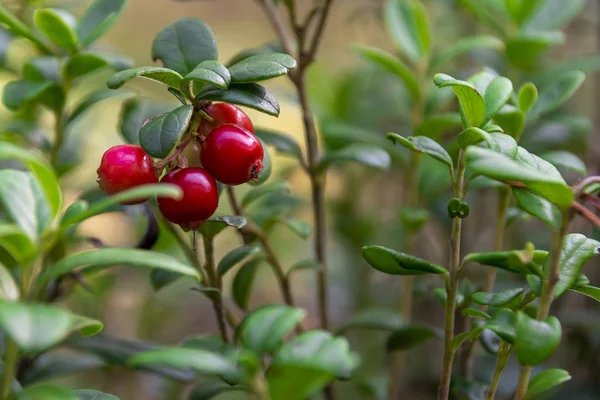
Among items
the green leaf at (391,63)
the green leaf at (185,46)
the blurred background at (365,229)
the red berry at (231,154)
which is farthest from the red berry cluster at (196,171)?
the green leaf at (391,63)

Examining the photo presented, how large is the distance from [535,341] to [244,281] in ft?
1.56

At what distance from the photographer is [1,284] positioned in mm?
600

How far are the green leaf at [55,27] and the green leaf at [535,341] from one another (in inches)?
25.8

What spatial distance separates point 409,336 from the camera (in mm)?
966

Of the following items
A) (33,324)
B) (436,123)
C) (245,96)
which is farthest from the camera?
(436,123)

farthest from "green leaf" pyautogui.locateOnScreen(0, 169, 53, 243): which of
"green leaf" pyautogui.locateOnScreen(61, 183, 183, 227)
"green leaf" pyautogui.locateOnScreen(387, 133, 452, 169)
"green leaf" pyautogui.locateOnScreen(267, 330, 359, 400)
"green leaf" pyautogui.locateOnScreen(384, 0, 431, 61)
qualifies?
"green leaf" pyautogui.locateOnScreen(384, 0, 431, 61)

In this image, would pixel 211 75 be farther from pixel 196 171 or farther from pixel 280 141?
pixel 280 141

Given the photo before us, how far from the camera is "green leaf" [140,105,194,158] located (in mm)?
612

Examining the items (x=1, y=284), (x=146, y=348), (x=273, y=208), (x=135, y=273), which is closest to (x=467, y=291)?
(x=273, y=208)

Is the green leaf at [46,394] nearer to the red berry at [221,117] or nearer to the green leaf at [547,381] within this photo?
the red berry at [221,117]

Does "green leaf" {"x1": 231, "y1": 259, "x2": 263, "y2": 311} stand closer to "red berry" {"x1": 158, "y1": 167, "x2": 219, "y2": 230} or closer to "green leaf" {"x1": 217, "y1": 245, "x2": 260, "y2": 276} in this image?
"green leaf" {"x1": 217, "y1": 245, "x2": 260, "y2": 276}

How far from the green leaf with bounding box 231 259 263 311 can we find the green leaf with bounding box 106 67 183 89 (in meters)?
0.35

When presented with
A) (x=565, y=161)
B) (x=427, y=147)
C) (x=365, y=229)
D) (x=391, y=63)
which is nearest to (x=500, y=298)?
(x=427, y=147)

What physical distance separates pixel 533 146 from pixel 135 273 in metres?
0.91
